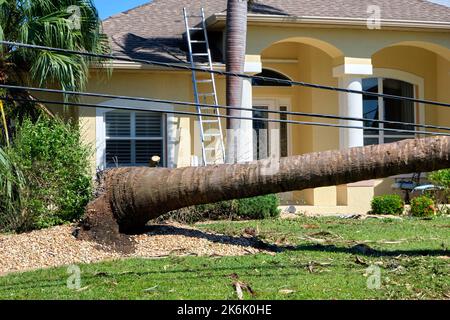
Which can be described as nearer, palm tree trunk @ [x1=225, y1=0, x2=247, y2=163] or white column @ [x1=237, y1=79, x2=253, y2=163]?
palm tree trunk @ [x1=225, y1=0, x2=247, y2=163]

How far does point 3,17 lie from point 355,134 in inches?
318

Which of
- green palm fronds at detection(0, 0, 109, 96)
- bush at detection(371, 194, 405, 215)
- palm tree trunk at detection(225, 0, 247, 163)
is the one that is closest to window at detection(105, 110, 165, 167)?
green palm fronds at detection(0, 0, 109, 96)

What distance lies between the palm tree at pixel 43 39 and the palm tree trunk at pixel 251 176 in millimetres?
4263

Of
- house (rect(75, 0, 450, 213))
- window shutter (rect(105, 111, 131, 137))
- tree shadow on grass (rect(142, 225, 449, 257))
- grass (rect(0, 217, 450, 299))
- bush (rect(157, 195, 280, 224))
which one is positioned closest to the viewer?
grass (rect(0, 217, 450, 299))

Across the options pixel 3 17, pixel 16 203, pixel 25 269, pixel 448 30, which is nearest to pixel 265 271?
pixel 25 269

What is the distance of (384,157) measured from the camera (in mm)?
9883

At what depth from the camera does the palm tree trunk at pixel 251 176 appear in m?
9.84

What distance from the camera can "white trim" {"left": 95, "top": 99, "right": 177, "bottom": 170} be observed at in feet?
55.6

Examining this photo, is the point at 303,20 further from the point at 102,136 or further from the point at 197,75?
the point at 102,136

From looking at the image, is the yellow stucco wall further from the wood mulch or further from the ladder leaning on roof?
the wood mulch

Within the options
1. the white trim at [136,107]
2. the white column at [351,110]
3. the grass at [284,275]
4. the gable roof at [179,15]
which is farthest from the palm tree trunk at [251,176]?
the white column at [351,110]

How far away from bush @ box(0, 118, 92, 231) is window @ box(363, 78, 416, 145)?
8.79 meters

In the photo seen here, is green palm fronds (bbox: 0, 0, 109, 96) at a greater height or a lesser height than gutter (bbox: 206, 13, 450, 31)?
lesser

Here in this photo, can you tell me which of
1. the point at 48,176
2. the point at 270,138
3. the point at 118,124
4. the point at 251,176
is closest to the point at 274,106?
the point at 270,138
